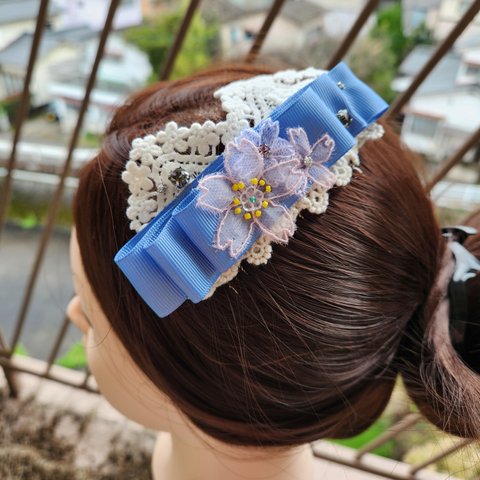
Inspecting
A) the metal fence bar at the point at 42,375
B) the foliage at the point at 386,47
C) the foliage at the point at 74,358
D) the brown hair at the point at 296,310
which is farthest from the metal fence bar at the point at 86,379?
the foliage at the point at 386,47

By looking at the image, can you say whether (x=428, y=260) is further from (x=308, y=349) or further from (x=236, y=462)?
(x=236, y=462)

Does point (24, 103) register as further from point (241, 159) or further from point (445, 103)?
point (445, 103)

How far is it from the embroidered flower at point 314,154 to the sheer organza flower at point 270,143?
1 centimetres

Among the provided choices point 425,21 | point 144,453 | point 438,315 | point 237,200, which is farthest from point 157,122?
point 425,21

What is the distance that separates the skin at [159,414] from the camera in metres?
0.65

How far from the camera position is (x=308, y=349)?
56cm

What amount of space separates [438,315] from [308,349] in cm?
16

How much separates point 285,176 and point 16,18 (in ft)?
3.95

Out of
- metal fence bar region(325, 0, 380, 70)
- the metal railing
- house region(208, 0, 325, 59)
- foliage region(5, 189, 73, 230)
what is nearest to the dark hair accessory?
the metal railing

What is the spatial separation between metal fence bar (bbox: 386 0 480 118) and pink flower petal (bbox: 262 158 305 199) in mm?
306

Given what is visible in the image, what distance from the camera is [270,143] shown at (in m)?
0.49

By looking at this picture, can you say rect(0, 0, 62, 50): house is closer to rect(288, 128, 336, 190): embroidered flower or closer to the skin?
the skin

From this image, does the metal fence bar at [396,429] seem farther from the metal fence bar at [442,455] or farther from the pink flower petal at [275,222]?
the pink flower petal at [275,222]

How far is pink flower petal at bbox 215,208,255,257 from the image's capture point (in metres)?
0.48
